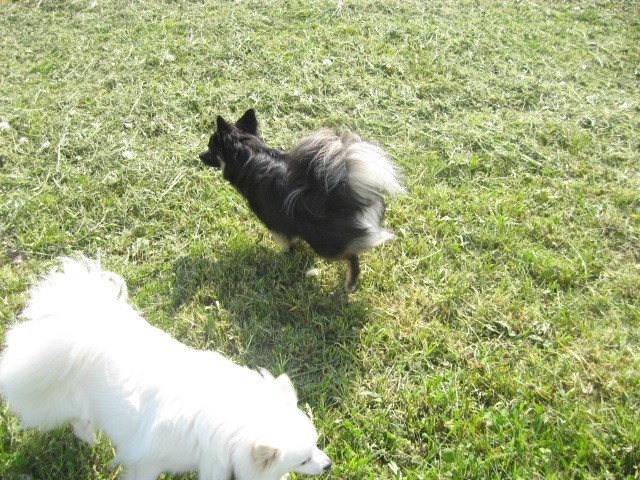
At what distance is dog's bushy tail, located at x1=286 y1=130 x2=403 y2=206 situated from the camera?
277cm

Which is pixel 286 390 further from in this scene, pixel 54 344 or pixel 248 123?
pixel 248 123

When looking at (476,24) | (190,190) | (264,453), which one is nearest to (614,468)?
(264,453)

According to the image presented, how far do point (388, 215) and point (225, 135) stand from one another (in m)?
1.56

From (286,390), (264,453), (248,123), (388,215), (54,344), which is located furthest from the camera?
(388,215)

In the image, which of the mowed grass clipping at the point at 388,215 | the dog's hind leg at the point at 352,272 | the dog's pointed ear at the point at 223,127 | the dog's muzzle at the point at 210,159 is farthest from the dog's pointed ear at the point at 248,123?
the dog's hind leg at the point at 352,272

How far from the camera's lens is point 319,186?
292 centimetres

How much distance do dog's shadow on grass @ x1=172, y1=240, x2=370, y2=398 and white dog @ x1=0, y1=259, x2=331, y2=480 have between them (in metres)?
0.89

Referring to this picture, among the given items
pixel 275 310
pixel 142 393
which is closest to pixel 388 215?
pixel 275 310

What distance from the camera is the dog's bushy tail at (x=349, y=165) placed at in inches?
109

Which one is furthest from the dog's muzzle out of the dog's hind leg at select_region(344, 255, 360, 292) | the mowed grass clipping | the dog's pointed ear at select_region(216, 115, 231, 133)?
the dog's hind leg at select_region(344, 255, 360, 292)

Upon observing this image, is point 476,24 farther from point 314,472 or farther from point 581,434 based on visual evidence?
point 314,472

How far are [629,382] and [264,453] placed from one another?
2363 mm

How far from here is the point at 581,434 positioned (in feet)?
7.99

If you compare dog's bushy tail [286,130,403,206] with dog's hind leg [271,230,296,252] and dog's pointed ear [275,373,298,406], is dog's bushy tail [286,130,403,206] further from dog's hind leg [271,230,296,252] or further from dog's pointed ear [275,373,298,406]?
dog's pointed ear [275,373,298,406]
